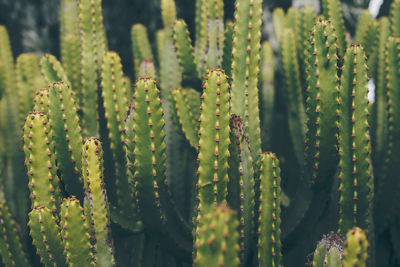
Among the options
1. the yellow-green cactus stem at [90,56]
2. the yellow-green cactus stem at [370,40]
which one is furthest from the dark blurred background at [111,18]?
the yellow-green cactus stem at [90,56]

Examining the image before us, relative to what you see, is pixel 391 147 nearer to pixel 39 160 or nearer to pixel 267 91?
pixel 267 91

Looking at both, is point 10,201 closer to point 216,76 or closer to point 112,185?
point 112,185

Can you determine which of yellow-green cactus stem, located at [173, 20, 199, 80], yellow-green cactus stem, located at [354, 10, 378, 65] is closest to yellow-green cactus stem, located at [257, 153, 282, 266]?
yellow-green cactus stem, located at [173, 20, 199, 80]

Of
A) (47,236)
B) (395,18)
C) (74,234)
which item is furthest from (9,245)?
(395,18)

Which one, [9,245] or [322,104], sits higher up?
[322,104]

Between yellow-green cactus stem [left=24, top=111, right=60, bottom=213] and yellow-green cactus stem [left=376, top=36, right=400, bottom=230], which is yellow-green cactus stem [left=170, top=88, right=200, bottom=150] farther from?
yellow-green cactus stem [left=376, top=36, right=400, bottom=230]

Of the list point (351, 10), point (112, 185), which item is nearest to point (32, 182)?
point (112, 185)
